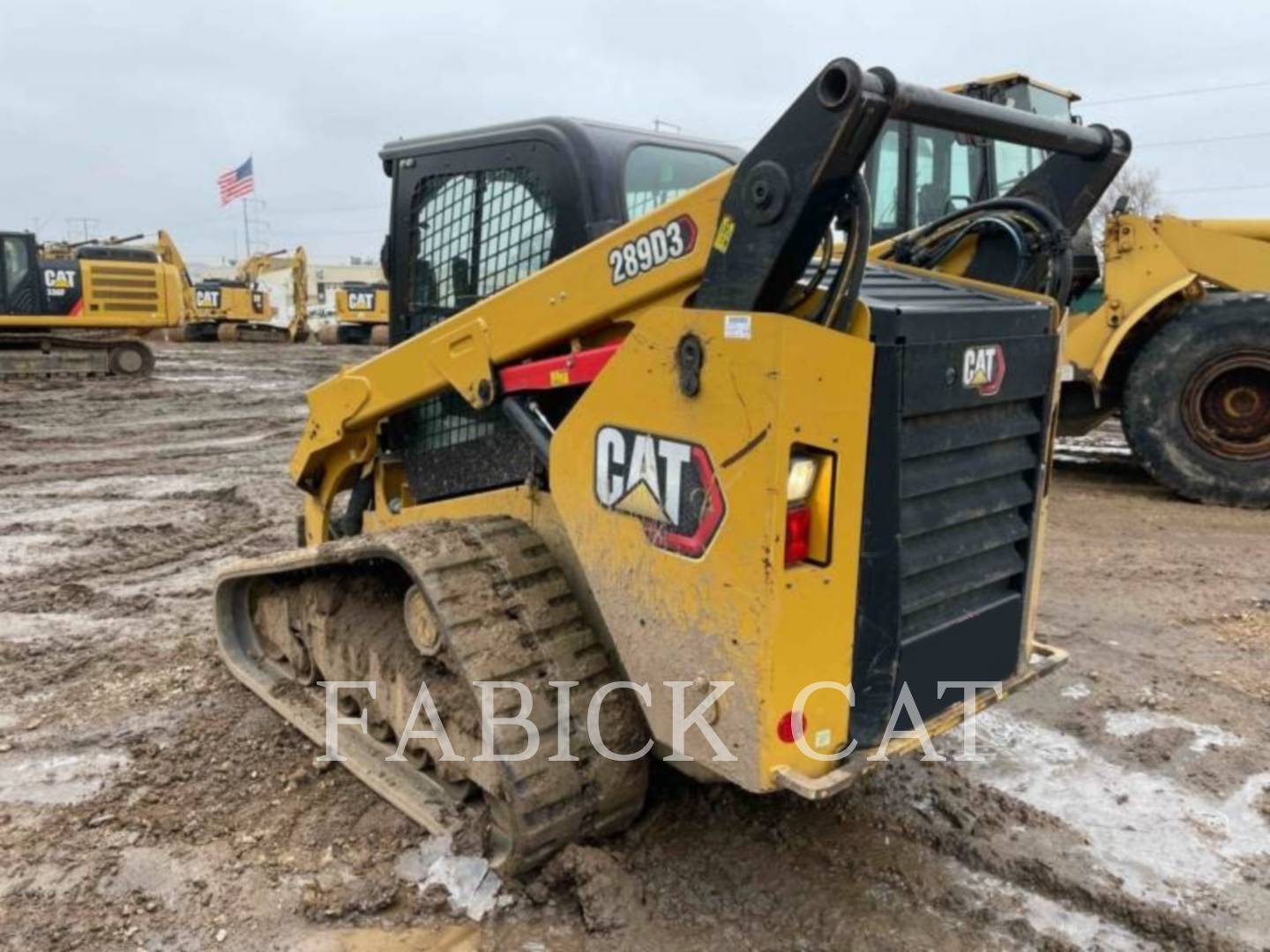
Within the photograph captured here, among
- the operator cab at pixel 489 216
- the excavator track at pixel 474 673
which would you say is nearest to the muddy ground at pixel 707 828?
the excavator track at pixel 474 673

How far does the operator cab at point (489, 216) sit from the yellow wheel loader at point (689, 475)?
11 millimetres

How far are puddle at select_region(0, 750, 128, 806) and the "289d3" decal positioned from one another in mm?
2447

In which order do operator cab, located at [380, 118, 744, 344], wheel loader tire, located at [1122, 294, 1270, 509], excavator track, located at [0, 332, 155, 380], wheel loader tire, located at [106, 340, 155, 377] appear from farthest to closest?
1. wheel loader tire, located at [106, 340, 155, 377]
2. excavator track, located at [0, 332, 155, 380]
3. wheel loader tire, located at [1122, 294, 1270, 509]
4. operator cab, located at [380, 118, 744, 344]

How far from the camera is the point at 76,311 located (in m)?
17.9

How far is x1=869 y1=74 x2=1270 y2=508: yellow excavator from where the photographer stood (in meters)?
7.38

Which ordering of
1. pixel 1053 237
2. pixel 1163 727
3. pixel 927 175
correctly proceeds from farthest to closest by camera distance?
pixel 927 175
pixel 1163 727
pixel 1053 237

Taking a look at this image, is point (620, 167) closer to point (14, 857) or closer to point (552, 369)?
point (552, 369)

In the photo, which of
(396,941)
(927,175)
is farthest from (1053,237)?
(927,175)

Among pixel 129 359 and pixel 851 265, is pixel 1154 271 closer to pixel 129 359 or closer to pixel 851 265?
pixel 851 265

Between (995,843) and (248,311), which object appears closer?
(995,843)

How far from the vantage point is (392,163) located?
12.2ft

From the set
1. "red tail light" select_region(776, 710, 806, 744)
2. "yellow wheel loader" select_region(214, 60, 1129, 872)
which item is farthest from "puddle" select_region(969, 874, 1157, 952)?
"red tail light" select_region(776, 710, 806, 744)

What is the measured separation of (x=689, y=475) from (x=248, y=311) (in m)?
29.5

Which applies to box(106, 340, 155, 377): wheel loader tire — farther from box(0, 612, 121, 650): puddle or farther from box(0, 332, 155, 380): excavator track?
box(0, 612, 121, 650): puddle
